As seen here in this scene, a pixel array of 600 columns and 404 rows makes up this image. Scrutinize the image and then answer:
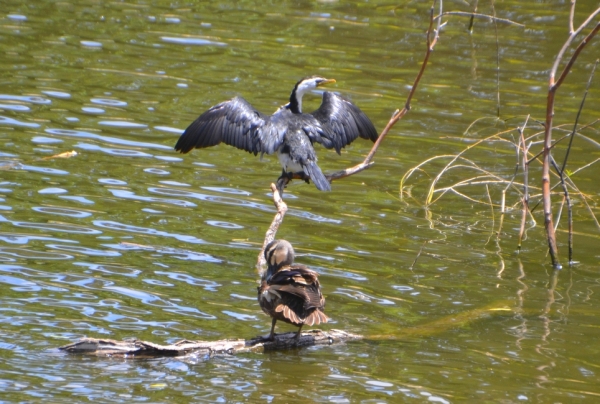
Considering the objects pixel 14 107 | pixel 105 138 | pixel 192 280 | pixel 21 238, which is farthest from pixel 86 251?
pixel 14 107

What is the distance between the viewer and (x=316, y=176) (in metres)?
8.09

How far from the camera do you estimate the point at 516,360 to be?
21.1 feet

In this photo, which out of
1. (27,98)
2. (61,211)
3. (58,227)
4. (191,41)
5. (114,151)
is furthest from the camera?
(191,41)

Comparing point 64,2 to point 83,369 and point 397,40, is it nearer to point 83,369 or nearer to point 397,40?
point 397,40

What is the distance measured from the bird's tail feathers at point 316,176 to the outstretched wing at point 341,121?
1.89 ft

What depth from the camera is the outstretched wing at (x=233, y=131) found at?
8.37 metres

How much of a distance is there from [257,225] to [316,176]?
129 centimetres

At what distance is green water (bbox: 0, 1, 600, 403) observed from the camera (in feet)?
19.6

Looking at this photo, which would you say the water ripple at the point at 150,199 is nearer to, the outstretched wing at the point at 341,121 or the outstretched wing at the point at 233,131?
the outstretched wing at the point at 233,131

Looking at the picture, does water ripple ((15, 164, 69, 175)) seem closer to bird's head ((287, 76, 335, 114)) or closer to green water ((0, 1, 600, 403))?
green water ((0, 1, 600, 403))

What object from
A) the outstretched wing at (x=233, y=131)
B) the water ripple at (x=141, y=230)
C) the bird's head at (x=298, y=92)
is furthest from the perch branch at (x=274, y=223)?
the bird's head at (x=298, y=92)

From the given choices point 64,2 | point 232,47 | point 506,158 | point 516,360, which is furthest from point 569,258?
point 64,2

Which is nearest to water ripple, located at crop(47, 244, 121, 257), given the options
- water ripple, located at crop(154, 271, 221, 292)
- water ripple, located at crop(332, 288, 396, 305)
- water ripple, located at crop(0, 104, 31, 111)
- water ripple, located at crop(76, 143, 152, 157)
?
water ripple, located at crop(154, 271, 221, 292)

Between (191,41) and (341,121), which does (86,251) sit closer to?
(341,121)
